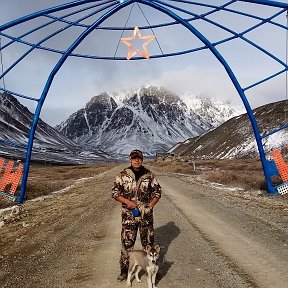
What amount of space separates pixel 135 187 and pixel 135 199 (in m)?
0.28

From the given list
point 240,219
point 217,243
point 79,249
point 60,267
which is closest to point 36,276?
point 60,267

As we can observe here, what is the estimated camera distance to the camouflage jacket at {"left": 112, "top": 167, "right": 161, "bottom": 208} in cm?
871

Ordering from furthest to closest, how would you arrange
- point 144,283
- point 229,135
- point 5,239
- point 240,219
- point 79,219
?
point 229,135 → point 79,219 → point 240,219 → point 5,239 → point 144,283

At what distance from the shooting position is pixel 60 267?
399 inches

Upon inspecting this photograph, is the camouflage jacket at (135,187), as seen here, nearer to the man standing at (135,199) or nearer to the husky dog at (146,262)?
the man standing at (135,199)

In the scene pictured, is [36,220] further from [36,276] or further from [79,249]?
[36,276]

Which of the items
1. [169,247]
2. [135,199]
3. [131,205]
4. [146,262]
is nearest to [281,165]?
[169,247]

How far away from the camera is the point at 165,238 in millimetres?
12859

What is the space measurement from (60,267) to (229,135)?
453 ft

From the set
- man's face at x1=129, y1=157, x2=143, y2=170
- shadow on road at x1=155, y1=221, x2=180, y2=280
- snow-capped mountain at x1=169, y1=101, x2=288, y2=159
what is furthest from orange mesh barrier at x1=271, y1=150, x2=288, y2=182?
snow-capped mountain at x1=169, y1=101, x2=288, y2=159

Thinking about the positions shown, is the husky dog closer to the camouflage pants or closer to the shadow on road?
the camouflage pants

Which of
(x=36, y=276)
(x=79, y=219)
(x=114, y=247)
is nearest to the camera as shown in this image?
(x=36, y=276)

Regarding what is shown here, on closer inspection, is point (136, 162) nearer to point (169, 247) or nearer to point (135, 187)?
point (135, 187)

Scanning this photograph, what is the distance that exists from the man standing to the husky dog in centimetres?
35
